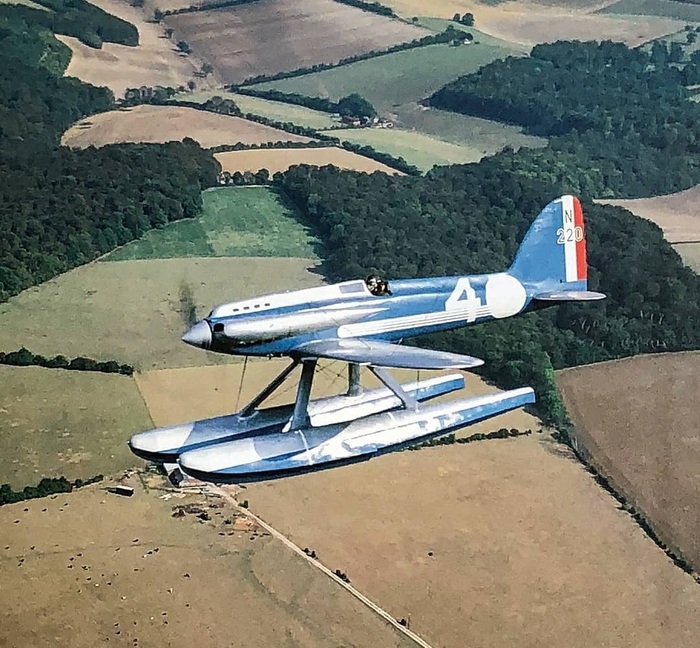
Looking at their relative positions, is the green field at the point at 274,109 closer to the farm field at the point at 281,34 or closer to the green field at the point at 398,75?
the green field at the point at 398,75

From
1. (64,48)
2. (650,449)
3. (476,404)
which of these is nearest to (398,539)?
(476,404)

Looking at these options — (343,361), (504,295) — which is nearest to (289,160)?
(504,295)

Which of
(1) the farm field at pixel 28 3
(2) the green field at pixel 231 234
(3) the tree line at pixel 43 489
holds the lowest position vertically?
(3) the tree line at pixel 43 489

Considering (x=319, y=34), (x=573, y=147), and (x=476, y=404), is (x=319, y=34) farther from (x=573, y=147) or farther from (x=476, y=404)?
(x=476, y=404)

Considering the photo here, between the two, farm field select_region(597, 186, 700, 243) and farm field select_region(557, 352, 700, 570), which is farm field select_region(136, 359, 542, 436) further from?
farm field select_region(597, 186, 700, 243)

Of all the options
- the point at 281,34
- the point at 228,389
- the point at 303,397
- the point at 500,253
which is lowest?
the point at 500,253

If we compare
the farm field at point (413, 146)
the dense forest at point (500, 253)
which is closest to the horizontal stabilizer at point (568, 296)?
the dense forest at point (500, 253)

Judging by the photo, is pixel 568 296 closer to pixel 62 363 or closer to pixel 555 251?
pixel 555 251

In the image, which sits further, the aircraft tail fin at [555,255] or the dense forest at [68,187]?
the dense forest at [68,187]
